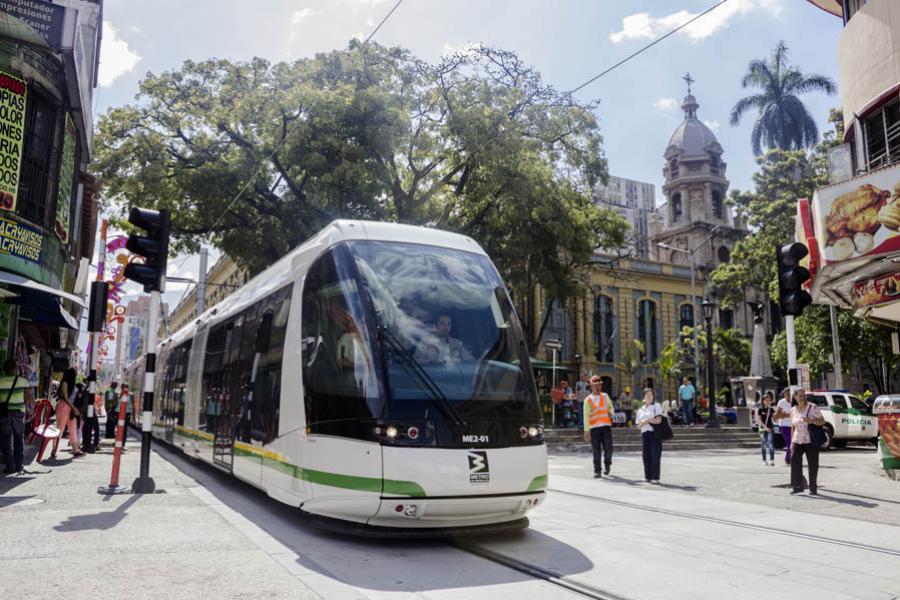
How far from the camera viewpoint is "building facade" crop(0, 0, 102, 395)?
13297mm

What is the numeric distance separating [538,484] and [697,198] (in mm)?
59768

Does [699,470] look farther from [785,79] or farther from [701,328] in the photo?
[701,328]

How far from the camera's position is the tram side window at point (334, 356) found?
20.1ft

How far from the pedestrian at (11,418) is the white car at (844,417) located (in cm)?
2080

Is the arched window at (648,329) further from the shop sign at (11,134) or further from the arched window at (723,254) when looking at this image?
the shop sign at (11,134)

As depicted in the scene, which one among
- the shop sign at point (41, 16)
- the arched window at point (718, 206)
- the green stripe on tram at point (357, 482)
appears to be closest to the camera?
the green stripe on tram at point (357, 482)

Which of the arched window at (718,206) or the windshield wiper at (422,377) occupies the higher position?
the arched window at (718,206)

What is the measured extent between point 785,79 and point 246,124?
31.7 m

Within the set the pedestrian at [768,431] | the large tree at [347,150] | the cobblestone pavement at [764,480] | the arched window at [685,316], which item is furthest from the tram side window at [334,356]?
the arched window at [685,316]

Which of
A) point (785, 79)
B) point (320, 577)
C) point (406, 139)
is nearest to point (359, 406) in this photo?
point (320, 577)

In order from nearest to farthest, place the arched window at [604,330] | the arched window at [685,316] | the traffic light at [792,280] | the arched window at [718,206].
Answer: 1. the traffic light at [792,280]
2. the arched window at [604,330]
3. the arched window at [685,316]
4. the arched window at [718,206]

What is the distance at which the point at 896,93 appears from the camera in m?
15.2

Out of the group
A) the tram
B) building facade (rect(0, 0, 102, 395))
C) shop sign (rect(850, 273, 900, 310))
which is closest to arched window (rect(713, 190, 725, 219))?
shop sign (rect(850, 273, 900, 310))

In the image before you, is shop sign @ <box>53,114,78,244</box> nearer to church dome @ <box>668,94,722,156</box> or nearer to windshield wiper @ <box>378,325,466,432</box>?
windshield wiper @ <box>378,325,466,432</box>
